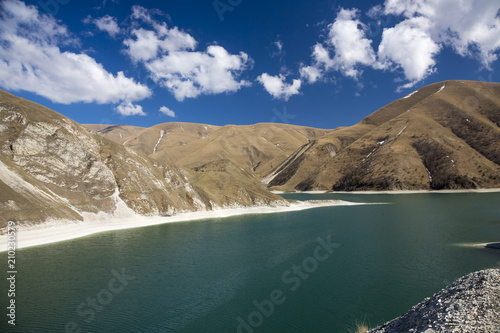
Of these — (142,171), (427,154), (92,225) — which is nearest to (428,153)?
(427,154)

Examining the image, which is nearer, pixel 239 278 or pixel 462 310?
pixel 462 310

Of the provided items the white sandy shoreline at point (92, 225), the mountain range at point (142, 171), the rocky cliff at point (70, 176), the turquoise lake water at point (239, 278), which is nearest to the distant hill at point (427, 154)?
the mountain range at point (142, 171)

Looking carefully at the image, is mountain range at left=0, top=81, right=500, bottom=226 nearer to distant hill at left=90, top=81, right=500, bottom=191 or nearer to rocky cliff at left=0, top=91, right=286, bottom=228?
rocky cliff at left=0, top=91, right=286, bottom=228

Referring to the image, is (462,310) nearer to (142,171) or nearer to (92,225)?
(92,225)

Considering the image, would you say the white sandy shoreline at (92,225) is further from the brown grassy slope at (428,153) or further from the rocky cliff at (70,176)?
the brown grassy slope at (428,153)

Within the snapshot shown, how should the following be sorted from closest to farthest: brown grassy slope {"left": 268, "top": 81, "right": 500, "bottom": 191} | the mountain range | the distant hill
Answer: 1. the mountain range
2. the distant hill
3. brown grassy slope {"left": 268, "top": 81, "right": 500, "bottom": 191}

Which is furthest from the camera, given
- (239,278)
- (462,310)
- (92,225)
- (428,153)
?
(428,153)

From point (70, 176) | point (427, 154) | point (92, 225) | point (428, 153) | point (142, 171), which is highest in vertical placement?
point (142, 171)

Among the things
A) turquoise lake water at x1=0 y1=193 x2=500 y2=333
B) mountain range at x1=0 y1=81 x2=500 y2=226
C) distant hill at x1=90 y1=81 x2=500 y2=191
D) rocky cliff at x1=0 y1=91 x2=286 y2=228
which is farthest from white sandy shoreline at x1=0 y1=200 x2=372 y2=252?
distant hill at x1=90 y1=81 x2=500 y2=191

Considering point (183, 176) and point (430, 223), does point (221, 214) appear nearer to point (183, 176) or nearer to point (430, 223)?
point (183, 176)
